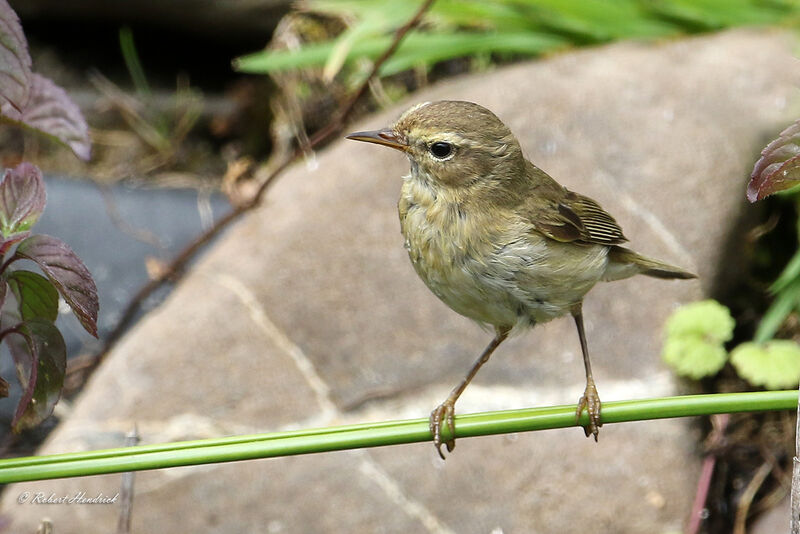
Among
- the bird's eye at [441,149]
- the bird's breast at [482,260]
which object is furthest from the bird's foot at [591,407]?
the bird's eye at [441,149]

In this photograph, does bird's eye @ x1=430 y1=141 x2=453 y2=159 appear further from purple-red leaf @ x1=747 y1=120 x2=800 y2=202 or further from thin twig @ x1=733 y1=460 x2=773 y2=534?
thin twig @ x1=733 y1=460 x2=773 y2=534

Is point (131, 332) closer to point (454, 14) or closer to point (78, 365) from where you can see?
point (78, 365)

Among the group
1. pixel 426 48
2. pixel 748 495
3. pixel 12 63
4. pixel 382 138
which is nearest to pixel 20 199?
pixel 12 63

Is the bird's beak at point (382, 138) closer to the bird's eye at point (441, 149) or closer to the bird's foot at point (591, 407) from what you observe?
the bird's eye at point (441, 149)

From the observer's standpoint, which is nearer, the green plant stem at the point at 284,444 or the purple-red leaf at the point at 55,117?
the green plant stem at the point at 284,444

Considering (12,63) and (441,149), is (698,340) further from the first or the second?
(12,63)

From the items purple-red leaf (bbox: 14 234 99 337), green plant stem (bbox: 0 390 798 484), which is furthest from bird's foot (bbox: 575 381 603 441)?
purple-red leaf (bbox: 14 234 99 337)
